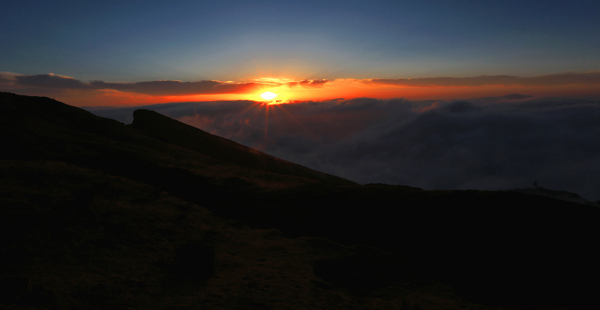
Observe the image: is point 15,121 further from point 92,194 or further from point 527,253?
point 527,253

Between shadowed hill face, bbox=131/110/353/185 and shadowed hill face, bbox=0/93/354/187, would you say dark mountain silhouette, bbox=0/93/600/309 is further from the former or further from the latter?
shadowed hill face, bbox=131/110/353/185

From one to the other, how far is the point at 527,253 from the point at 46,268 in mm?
16161

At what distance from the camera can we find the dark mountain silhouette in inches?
319

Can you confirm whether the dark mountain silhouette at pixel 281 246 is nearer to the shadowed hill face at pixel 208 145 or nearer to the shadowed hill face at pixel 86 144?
the shadowed hill face at pixel 86 144

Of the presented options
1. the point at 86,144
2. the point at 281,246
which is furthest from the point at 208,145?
the point at 281,246

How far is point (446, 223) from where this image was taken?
14.9 metres

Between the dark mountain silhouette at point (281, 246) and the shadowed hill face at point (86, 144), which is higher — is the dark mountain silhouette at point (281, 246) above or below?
below

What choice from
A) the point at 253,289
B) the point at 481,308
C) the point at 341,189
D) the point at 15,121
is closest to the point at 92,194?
the point at 253,289

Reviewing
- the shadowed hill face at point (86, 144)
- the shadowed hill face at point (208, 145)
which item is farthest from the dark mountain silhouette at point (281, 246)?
the shadowed hill face at point (208, 145)

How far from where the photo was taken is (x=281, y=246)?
13695 millimetres

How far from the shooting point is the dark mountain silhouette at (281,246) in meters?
8.09

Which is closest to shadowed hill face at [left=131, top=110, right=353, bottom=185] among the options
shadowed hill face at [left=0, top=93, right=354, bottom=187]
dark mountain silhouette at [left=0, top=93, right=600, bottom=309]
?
shadowed hill face at [left=0, top=93, right=354, bottom=187]

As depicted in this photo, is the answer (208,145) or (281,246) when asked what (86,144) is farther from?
(208,145)

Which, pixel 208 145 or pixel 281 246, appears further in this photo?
pixel 208 145
